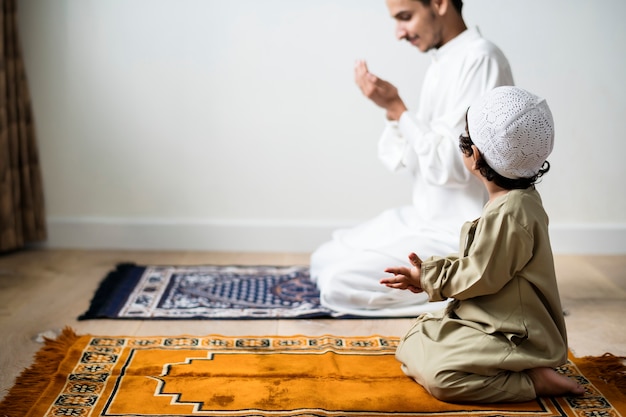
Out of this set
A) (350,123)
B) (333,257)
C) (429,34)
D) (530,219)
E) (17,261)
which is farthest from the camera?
(350,123)

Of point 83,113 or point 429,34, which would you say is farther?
point 83,113

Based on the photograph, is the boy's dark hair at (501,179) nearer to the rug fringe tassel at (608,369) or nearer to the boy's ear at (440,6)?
the rug fringe tassel at (608,369)

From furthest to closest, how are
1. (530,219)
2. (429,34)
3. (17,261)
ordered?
1. (17,261)
2. (429,34)
3. (530,219)

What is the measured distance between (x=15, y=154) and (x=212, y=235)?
102 centimetres

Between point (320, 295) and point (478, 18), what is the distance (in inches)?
65.2

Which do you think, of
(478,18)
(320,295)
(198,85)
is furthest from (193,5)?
(320,295)

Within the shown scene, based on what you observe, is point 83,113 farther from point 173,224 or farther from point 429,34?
point 429,34

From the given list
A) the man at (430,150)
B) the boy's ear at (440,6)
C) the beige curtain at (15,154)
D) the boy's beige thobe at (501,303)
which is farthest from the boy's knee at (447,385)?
the beige curtain at (15,154)

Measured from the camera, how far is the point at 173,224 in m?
4.07

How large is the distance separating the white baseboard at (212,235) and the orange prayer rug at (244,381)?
1.43 metres

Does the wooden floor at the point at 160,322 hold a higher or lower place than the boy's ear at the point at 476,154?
lower

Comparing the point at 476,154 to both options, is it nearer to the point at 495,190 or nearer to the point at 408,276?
the point at 495,190

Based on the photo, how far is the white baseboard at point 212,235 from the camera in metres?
4.08

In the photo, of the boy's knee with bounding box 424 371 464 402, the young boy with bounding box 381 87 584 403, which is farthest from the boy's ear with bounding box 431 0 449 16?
the boy's knee with bounding box 424 371 464 402
